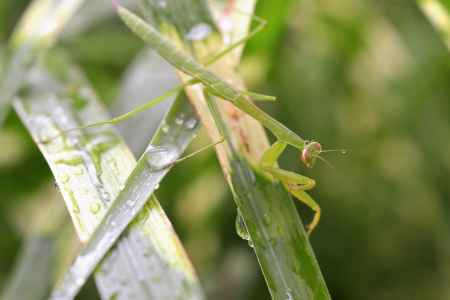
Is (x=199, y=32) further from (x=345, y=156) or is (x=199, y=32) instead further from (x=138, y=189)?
(x=345, y=156)

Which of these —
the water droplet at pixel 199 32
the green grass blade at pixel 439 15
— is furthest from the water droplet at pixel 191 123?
the green grass blade at pixel 439 15

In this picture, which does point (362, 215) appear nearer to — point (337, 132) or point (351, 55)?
point (337, 132)

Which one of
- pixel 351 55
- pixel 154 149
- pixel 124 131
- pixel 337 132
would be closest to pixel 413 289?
pixel 337 132

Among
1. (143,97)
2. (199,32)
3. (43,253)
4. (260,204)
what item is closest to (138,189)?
(260,204)

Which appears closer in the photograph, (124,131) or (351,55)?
(124,131)

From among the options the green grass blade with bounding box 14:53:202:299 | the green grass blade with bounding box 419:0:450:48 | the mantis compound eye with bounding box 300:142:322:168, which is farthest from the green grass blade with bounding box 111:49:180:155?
the green grass blade with bounding box 419:0:450:48

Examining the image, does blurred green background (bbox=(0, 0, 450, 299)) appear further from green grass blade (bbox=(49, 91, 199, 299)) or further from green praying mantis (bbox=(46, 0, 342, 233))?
green grass blade (bbox=(49, 91, 199, 299))
